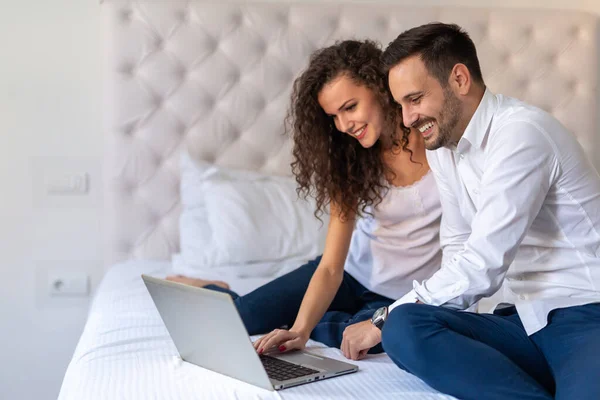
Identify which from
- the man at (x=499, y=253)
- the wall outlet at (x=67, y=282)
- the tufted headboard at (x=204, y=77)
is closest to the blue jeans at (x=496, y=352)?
the man at (x=499, y=253)

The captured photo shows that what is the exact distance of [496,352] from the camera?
128 centimetres

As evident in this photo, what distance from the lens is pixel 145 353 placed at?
5.14 feet

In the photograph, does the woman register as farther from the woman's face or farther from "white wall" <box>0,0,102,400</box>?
"white wall" <box>0,0,102,400</box>

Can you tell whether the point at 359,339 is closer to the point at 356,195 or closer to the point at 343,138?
the point at 356,195

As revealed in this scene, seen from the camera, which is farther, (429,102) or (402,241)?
(402,241)

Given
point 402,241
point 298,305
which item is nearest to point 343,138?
point 402,241

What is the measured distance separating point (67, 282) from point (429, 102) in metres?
1.74

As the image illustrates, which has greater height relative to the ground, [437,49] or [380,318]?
[437,49]

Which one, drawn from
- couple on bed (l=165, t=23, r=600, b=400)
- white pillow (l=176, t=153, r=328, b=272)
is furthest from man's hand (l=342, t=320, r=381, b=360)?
white pillow (l=176, t=153, r=328, b=272)

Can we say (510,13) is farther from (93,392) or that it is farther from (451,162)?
(93,392)

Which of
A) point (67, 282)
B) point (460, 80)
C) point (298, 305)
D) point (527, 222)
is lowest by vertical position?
point (67, 282)

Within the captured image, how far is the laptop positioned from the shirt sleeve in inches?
10.7

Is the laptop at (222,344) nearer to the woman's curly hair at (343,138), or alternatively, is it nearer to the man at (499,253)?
the man at (499,253)

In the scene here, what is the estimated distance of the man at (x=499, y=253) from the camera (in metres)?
1.27
